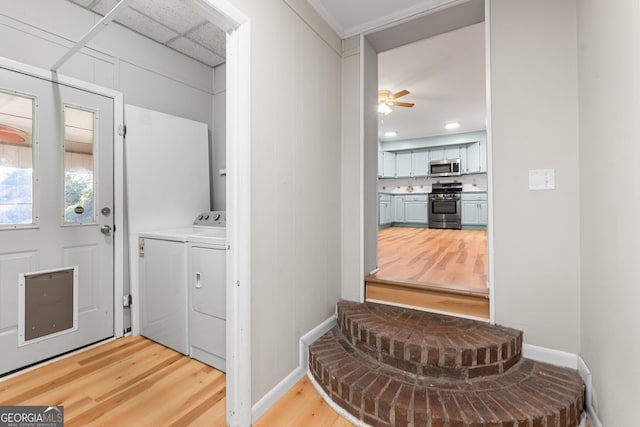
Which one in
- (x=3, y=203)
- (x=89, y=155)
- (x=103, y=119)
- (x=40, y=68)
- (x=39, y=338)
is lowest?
(x=39, y=338)

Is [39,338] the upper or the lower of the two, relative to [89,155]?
lower

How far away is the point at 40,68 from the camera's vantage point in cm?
194

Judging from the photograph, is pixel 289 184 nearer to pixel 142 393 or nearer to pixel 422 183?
pixel 142 393

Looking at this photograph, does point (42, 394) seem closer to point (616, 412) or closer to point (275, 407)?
point (275, 407)

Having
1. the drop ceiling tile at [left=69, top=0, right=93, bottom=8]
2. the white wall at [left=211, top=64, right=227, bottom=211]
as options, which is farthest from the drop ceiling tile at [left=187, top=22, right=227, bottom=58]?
the drop ceiling tile at [left=69, top=0, right=93, bottom=8]

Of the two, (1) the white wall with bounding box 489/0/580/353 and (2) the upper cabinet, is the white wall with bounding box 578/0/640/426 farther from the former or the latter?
(2) the upper cabinet

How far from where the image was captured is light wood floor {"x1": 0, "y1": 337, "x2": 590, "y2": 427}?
1.41m

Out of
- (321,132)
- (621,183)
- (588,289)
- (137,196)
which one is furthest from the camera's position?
(137,196)

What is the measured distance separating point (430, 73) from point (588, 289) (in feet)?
10.7

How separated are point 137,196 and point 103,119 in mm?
683

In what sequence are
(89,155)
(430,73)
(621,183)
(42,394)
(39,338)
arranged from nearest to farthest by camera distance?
(621,183) → (42,394) → (39,338) → (89,155) → (430,73)

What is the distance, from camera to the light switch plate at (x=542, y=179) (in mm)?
1647

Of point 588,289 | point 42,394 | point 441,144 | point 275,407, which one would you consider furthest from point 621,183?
point 441,144

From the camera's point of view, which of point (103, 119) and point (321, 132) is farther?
point (103, 119)
